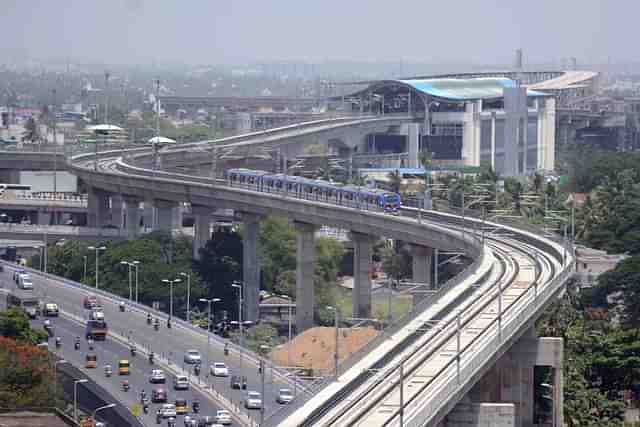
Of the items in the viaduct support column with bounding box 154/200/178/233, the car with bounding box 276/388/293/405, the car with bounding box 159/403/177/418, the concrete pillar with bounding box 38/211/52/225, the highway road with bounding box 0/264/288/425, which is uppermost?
the viaduct support column with bounding box 154/200/178/233

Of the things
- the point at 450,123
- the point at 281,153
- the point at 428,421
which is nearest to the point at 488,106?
the point at 450,123

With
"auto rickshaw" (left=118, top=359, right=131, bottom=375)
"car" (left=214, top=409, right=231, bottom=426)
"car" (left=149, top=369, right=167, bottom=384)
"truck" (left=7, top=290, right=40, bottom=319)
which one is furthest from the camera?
"truck" (left=7, top=290, right=40, bottom=319)

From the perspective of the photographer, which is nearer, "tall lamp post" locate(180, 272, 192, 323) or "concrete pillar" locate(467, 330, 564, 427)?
"concrete pillar" locate(467, 330, 564, 427)

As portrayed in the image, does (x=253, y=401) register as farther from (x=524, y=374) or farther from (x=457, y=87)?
(x=457, y=87)

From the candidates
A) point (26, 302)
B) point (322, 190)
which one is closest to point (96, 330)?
point (26, 302)

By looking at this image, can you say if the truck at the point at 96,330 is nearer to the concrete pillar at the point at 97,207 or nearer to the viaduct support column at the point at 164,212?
the viaduct support column at the point at 164,212

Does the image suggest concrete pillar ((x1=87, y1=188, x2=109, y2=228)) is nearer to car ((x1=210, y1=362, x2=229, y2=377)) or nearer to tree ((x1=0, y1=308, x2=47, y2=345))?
tree ((x1=0, y1=308, x2=47, y2=345))

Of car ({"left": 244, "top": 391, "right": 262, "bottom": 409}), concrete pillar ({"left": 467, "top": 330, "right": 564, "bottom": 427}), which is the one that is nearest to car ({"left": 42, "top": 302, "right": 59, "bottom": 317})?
car ({"left": 244, "top": 391, "right": 262, "bottom": 409})
